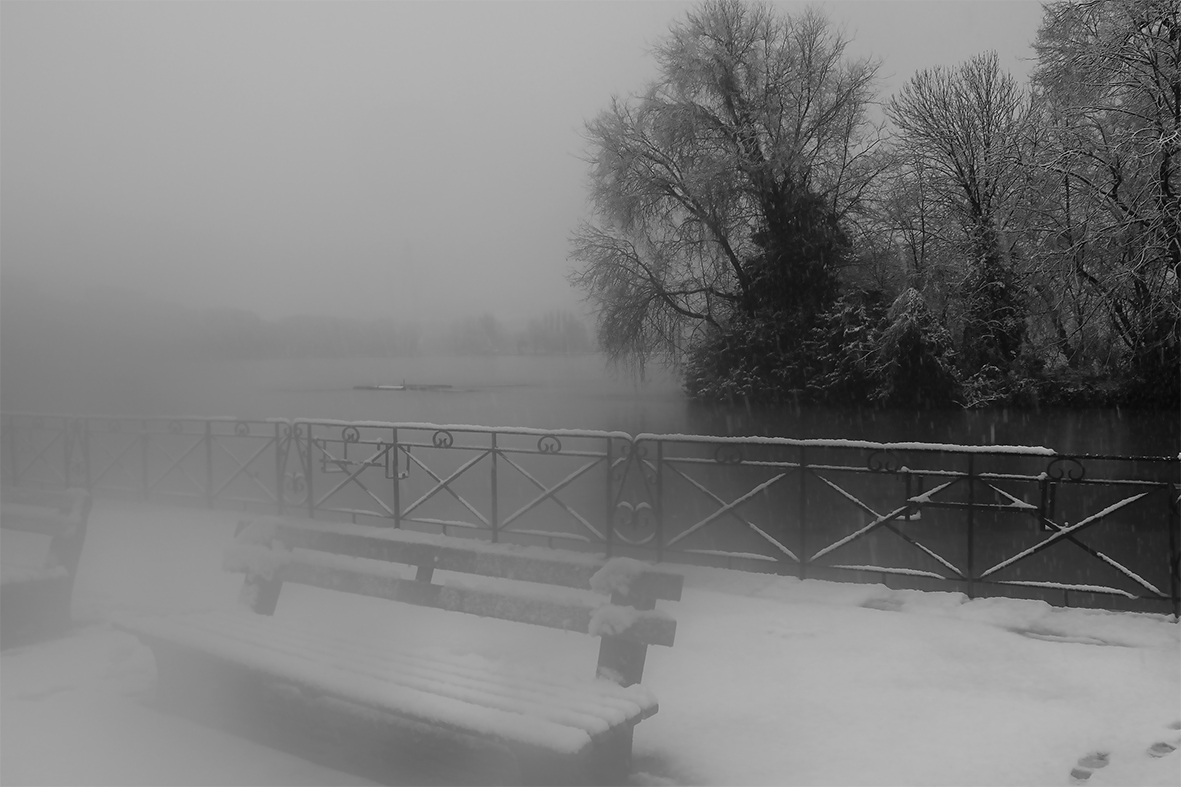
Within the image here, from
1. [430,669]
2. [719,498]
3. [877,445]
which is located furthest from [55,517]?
[877,445]

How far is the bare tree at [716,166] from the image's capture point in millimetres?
19125

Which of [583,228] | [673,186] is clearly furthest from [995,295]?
[583,228]

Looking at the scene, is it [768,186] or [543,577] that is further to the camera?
[768,186]

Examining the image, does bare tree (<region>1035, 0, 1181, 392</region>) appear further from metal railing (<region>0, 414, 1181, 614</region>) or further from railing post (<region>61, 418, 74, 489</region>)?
railing post (<region>61, 418, 74, 489</region>)

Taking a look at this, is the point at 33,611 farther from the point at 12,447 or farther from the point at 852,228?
the point at 852,228

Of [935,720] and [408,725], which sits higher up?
[408,725]

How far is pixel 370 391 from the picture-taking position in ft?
104

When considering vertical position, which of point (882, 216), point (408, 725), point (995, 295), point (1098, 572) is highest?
point (882, 216)

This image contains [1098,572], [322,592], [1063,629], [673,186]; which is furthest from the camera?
[673,186]

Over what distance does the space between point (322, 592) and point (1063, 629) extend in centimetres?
483

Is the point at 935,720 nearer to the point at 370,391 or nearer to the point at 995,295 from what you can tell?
the point at 995,295

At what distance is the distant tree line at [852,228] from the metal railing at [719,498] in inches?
134

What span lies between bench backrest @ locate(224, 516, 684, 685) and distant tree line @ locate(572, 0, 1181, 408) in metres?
14.3

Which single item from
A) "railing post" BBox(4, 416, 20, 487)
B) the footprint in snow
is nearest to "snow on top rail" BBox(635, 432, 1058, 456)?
the footprint in snow
